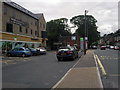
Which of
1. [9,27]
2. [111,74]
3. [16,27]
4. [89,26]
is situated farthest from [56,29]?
[111,74]

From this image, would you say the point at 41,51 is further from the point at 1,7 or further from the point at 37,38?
the point at 37,38

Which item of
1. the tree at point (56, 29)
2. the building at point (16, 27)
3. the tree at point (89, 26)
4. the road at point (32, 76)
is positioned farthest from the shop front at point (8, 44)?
the tree at point (89, 26)

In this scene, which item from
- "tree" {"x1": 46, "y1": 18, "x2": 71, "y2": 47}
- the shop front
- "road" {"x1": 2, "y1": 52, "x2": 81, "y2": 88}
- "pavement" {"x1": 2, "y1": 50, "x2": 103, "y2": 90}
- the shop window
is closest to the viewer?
"pavement" {"x1": 2, "y1": 50, "x2": 103, "y2": 90}

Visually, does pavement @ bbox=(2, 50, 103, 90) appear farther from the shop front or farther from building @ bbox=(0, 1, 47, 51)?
the shop front

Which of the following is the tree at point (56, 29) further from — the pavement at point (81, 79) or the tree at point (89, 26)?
the pavement at point (81, 79)

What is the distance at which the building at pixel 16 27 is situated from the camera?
24.7 m

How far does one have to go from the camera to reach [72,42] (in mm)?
63781

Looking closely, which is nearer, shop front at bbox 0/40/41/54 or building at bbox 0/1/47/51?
shop front at bbox 0/40/41/54

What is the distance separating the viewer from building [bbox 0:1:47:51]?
24.7 m

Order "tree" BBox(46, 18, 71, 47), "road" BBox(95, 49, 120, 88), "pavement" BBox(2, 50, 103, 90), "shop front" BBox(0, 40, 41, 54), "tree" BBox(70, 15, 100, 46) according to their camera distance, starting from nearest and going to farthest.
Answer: "pavement" BBox(2, 50, 103, 90) < "road" BBox(95, 49, 120, 88) < "shop front" BBox(0, 40, 41, 54) < "tree" BBox(46, 18, 71, 47) < "tree" BBox(70, 15, 100, 46)

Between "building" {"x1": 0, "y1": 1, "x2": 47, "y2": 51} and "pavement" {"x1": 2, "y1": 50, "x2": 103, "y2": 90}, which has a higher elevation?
"building" {"x1": 0, "y1": 1, "x2": 47, "y2": 51}

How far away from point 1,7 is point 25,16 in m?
9.07

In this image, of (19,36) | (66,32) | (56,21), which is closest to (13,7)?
(19,36)

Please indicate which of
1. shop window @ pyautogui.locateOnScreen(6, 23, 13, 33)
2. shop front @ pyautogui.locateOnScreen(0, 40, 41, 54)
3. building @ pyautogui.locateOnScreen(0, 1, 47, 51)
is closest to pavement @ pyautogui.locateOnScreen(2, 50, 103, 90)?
building @ pyautogui.locateOnScreen(0, 1, 47, 51)
